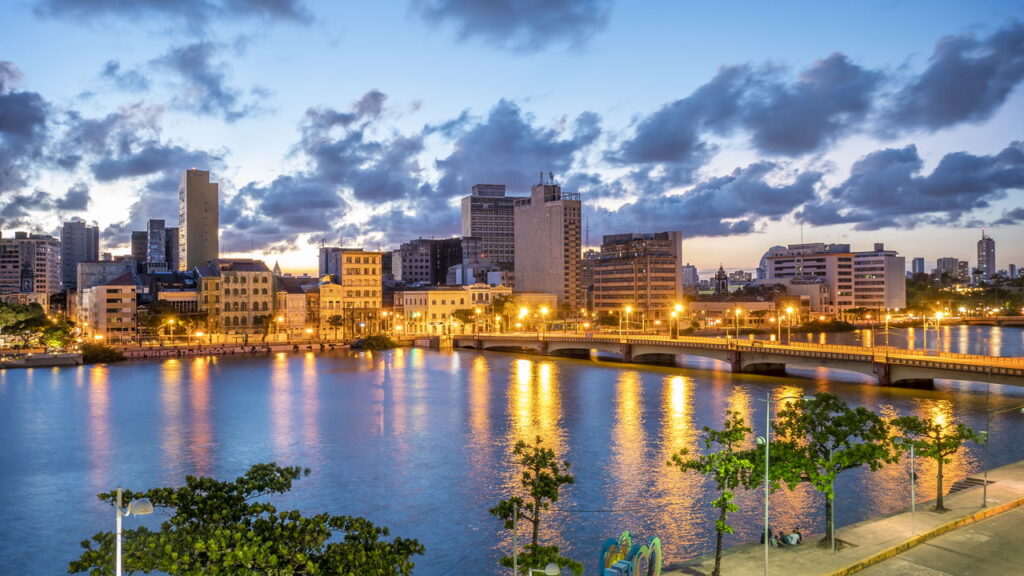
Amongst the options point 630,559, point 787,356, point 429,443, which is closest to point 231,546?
point 630,559

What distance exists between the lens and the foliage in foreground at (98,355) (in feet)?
373

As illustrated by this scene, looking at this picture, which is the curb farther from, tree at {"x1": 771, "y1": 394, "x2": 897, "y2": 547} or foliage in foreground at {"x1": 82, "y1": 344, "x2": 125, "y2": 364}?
foliage in foreground at {"x1": 82, "y1": 344, "x2": 125, "y2": 364}

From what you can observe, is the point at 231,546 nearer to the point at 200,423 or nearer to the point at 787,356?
the point at 200,423

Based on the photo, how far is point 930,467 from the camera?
43.1m

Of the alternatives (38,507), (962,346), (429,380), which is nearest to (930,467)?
(38,507)

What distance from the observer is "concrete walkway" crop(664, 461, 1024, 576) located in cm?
2410

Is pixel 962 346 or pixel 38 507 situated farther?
pixel 962 346

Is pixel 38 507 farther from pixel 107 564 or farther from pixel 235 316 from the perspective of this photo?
pixel 235 316

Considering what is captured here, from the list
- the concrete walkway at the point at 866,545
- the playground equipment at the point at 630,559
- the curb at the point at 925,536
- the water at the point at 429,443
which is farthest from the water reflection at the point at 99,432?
the curb at the point at 925,536

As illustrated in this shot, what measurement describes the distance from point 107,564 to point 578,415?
50360 mm

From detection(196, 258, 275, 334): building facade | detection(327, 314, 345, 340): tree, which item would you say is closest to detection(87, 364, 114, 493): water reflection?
detection(196, 258, 275, 334): building facade

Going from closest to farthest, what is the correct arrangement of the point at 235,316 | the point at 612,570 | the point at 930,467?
1. the point at 612,570
2. the point at 930,467
3. the point at 235,316

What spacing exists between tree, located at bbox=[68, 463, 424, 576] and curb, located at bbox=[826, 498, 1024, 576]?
1418cm

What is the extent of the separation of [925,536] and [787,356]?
6363 cm
